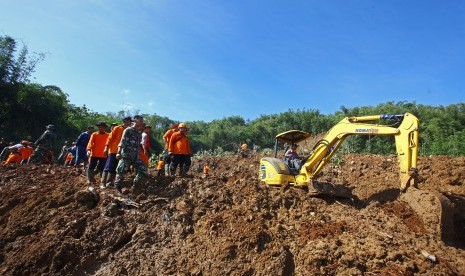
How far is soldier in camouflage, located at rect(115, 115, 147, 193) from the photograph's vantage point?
772 cm

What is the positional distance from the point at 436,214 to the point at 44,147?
1102 cm

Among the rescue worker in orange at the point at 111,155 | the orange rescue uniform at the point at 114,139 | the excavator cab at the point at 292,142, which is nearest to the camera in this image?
the rescue worker in orange at the point at 111,155

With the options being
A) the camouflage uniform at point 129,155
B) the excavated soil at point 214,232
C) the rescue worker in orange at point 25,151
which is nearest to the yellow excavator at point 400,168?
the excavated soil at point 214,232

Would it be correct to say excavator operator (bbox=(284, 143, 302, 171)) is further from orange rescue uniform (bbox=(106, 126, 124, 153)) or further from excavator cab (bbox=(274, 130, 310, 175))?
orange rescue uniform (bbox=(106, 126, 124, 153))

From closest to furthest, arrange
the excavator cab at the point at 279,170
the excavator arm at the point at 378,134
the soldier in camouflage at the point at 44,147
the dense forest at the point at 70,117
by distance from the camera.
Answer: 1. the excavator arm at the point at 378,134
2. the excavator cab at the point at 279,170
3. the soldier in camouflage at the point at 44,147
4. the dense forest at the point at 70,117

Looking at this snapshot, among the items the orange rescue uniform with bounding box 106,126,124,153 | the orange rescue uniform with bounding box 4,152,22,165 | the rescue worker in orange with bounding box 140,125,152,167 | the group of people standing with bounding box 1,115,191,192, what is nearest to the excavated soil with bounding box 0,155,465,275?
the group of people standing with bounding box 1,115,191,192

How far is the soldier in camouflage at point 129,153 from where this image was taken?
7719 millimetres

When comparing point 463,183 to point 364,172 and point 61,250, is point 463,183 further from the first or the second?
point 61,250

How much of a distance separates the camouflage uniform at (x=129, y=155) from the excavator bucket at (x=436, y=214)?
5.05m

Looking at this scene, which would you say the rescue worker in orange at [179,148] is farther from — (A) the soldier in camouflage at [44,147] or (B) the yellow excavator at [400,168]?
(A) the soldier in camouflage at [44,147]

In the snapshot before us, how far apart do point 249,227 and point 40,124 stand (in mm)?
21671

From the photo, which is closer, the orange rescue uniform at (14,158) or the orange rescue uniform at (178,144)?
the orange rescue uniform at (178,144)

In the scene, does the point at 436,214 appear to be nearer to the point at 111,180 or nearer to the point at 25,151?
the point at 111,180

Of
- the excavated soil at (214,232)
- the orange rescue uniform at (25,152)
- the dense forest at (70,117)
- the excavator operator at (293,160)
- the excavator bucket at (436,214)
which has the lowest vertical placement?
the excavated soil at (214,232)
